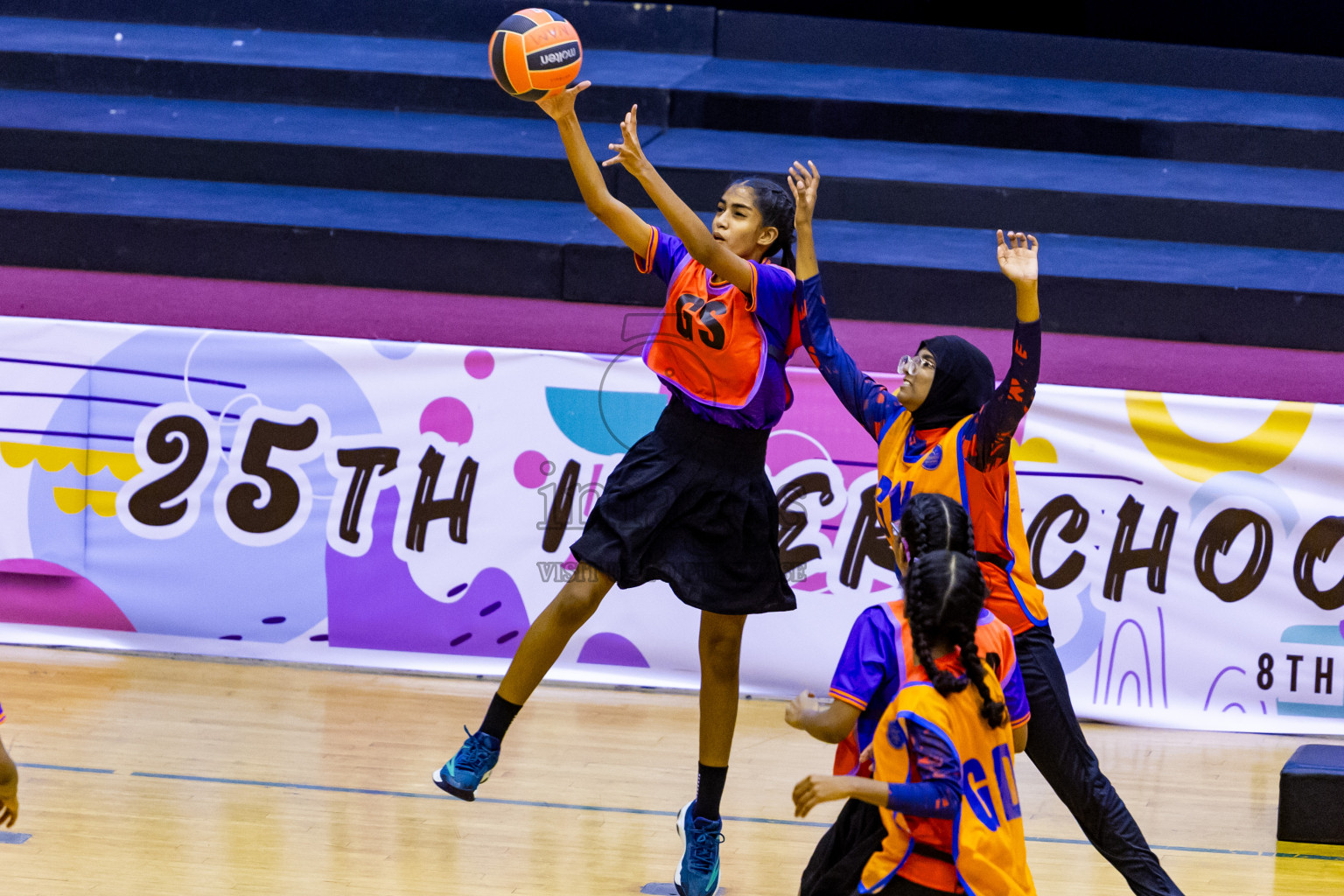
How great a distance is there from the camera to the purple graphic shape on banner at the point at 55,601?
5703mm

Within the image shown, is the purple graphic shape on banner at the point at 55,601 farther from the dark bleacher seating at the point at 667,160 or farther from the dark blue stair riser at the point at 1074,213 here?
the dark blue stair riser at the point at 1074,213

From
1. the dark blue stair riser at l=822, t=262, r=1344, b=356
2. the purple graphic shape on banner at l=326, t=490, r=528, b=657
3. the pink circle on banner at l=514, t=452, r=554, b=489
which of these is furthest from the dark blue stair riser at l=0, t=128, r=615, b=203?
the purple graphic shape on banner at l=326, t=490, r=528, b=657

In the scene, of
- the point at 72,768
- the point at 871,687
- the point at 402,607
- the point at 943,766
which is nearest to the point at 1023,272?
the point at 871,687

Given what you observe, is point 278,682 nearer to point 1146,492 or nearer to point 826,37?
point 1146,492

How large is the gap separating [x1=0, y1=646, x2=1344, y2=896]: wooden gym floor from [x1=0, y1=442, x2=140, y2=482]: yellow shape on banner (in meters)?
0.71

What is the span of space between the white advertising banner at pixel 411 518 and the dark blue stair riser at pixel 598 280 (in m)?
1.71

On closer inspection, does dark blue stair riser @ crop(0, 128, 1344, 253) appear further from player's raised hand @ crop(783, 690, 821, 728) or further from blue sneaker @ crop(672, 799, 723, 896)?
player's raised hand @ crop(783, 690, 821, 728)

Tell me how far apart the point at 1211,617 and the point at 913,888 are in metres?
3.15

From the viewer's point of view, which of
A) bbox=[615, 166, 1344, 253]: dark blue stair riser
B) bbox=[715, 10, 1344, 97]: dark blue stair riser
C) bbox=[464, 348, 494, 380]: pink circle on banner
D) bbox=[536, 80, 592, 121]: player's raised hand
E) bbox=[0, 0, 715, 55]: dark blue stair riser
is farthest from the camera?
bbox=[0, 0, 715, 55]: dark blue stair riser

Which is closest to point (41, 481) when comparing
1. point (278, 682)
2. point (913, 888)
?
point (278, 682)

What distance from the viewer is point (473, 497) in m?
5.65

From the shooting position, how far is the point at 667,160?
7.92m

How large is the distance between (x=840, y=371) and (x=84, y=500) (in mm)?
3330

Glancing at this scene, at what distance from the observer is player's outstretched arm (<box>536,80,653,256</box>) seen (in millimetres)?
3633
